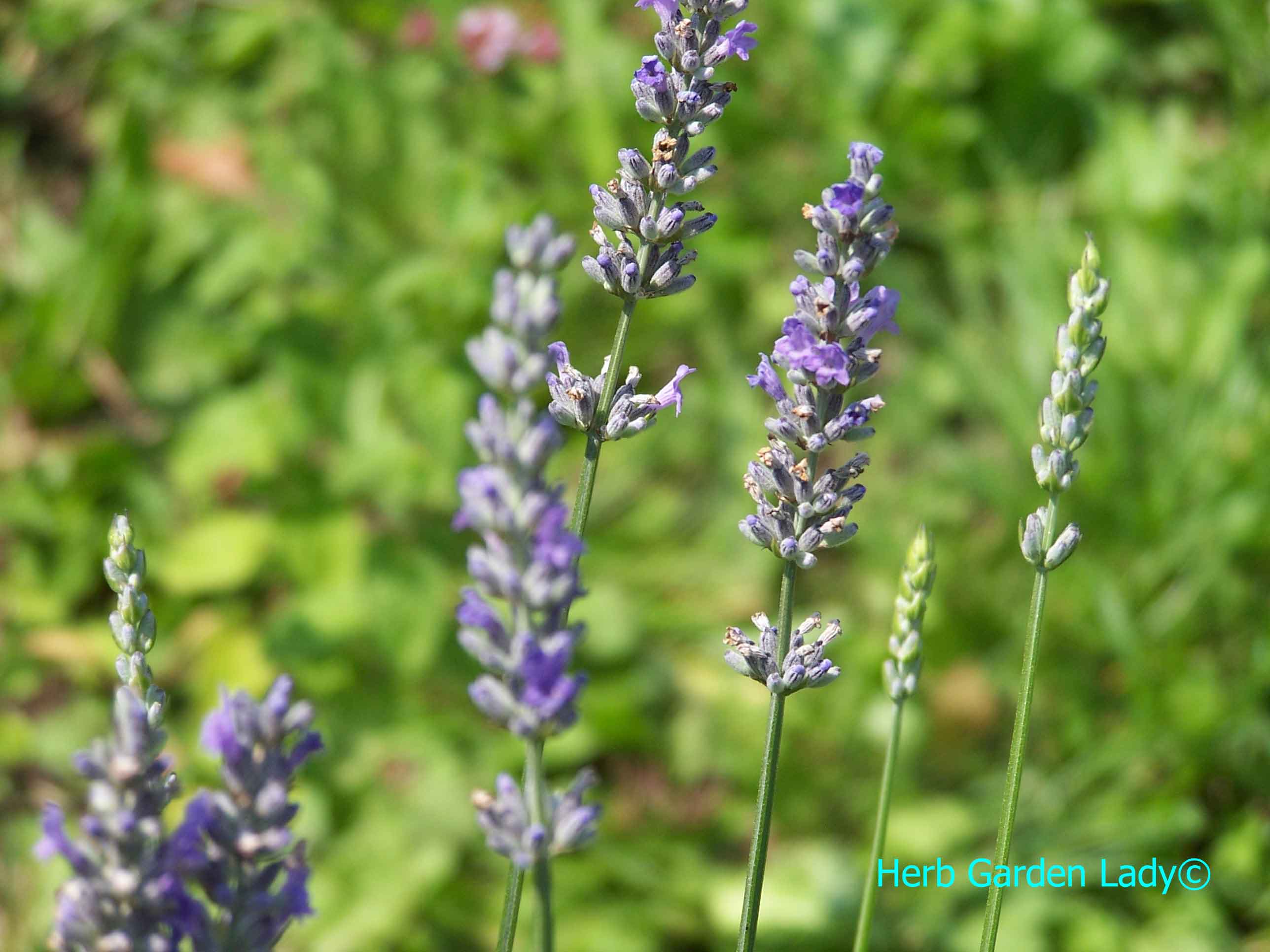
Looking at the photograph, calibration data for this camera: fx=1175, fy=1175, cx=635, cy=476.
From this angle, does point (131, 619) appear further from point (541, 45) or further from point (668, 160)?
point (541, 45)

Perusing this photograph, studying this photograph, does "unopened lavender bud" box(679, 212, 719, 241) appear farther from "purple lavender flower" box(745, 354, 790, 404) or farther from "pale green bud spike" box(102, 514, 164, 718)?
"pale green bud spike" box(102, 514, 164, 718)

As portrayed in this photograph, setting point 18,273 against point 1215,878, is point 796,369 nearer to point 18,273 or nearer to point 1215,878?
point 1215,878

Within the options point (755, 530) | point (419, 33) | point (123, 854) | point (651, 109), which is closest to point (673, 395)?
point (755, 530)

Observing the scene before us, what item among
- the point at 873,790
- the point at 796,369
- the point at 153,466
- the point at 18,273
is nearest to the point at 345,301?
the point at 153,466

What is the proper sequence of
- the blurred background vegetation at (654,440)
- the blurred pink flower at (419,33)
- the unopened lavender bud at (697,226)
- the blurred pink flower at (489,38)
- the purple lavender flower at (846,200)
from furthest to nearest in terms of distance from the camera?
the blurred pink flower at (419,33)
the blurred pink flower at (489,38)
the blurred background vegetation at (654,440)
the unopened lavender bud at (697,226)
the purple lavender flower at (846,200)

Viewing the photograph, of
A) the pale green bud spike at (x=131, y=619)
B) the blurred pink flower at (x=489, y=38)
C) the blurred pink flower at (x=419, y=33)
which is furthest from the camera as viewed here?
the blurred pink flower at (x=419, y=33)

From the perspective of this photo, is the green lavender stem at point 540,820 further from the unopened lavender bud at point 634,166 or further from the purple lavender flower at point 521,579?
the unopened lavender bud at point 634,166

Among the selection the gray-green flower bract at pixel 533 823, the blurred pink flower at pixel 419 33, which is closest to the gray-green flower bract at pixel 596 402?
the gray-green flower bract at pixel 533 823

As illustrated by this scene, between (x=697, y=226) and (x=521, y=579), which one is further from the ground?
(x=697, y=226)
